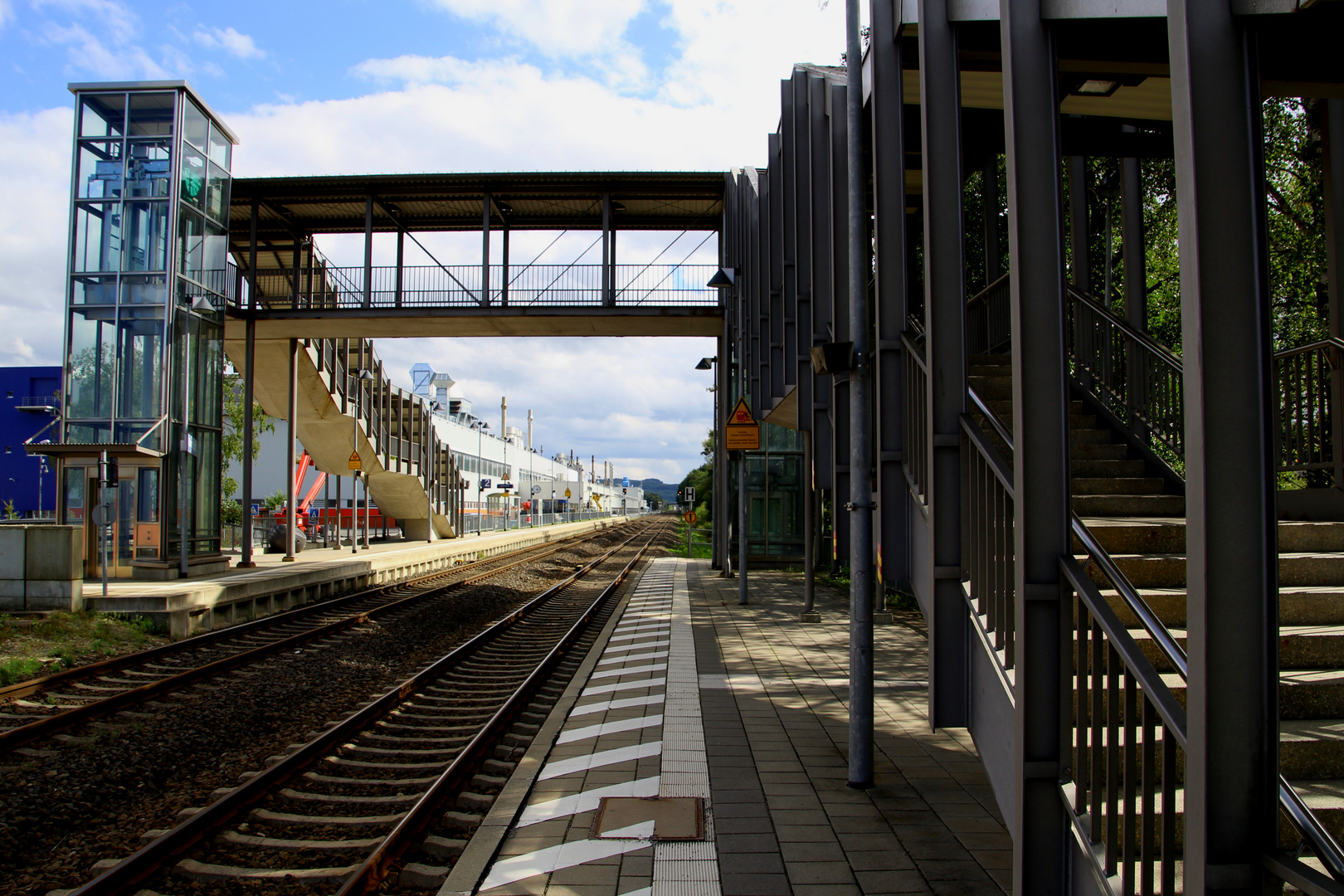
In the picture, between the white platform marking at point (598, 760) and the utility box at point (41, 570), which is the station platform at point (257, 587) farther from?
the white platform marking at point (598, 760)

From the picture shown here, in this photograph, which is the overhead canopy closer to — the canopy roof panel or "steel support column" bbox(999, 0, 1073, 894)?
the canopy roof panel

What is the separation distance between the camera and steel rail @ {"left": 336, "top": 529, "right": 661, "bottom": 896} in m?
4.44

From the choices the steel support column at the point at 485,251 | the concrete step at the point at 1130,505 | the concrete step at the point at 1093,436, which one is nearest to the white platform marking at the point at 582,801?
the concrete step at the point at 1130,505

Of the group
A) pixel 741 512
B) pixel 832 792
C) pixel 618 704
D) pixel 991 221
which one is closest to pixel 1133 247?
pixel 991 221

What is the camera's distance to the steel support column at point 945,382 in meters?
4.95

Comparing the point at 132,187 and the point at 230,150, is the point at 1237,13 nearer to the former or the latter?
the point at 132,187

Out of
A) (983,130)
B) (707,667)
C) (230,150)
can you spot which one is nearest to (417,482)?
(230,150)

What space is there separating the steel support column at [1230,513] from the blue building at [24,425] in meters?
54.6

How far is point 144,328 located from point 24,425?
45082mm

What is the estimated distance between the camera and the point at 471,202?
2439 centimetres

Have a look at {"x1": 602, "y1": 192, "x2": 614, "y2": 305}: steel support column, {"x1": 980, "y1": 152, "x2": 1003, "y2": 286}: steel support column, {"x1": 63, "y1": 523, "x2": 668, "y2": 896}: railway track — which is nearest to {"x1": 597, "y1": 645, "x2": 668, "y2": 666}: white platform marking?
{"x1": 63, "y1": 523, "x2": 668, "y2": 896}: railway track

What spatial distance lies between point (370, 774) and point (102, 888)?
89.9 inches

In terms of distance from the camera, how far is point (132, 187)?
18641 mm

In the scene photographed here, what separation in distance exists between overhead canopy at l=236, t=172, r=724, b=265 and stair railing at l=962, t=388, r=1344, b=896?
20554mm
